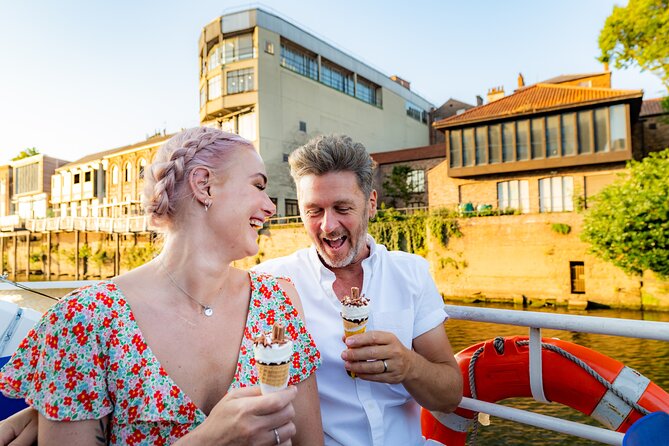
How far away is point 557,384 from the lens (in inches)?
82.7

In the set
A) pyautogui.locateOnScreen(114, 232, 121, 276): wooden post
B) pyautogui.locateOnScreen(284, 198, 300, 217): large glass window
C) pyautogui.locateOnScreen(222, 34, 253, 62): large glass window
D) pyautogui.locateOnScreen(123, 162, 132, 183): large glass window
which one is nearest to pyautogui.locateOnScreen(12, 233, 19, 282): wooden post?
pyautogui.locateOnScreen(123, 162, 132, 183): large glass window

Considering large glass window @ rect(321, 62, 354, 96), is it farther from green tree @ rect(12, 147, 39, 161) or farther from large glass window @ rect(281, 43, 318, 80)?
green tree @ rect(12, 147, 39, 161)

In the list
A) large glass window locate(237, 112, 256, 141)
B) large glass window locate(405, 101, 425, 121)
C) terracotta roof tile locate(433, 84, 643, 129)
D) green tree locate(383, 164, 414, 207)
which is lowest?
green tree locate(383, 164, 414, 207)

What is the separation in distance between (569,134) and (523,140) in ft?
6.05

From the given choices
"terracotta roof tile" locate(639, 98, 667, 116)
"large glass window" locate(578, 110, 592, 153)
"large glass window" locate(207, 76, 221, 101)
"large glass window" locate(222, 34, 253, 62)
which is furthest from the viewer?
"large glass window" locate(207, 76, 221, 101)

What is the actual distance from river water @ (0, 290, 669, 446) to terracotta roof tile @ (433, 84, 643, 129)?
923cm

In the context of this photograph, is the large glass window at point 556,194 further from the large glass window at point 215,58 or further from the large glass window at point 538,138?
the large glass window at point 215,58

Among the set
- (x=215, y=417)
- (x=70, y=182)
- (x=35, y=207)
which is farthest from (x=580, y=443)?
(x=35, y=207)

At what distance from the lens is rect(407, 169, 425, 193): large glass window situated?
27.8 meters

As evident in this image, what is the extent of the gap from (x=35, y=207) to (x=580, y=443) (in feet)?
173

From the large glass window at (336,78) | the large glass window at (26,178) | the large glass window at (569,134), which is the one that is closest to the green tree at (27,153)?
the large glass window at (26,178)

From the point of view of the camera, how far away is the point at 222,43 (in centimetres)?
2869

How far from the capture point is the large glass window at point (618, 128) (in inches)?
726

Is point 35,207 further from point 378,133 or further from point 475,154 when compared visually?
point 475,154
